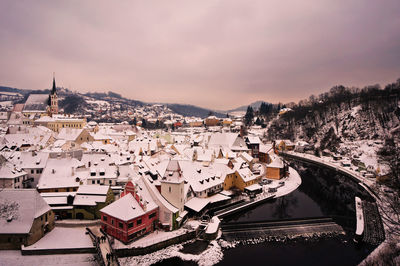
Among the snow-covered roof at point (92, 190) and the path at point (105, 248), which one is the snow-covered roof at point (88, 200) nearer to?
the snow-covered roof at point (92, 190)

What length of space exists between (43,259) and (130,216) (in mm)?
8384

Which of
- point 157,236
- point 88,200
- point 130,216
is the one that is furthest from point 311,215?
point 88,200

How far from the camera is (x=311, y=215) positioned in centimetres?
3606

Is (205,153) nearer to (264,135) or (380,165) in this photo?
(380,165)

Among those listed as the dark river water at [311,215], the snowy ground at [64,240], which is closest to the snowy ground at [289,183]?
the dark river water at [311,215]

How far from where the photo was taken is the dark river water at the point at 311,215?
24.8 metres

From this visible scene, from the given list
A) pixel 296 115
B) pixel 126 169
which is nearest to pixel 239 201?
pixel 126 169

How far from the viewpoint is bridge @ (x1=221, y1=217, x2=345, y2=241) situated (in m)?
29.5

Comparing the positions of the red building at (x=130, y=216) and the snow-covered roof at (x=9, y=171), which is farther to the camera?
the snow-covered roof at (x=9, y=171)

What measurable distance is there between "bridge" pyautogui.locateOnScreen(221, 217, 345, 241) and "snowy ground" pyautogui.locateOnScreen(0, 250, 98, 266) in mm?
15777

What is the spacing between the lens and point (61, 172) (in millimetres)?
34719

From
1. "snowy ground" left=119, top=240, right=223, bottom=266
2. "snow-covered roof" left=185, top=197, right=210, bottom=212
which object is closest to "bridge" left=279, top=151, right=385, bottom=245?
"snowy ground" left=119, top=240, right=223, bottom=266

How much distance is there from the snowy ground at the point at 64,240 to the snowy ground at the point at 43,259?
0.87m

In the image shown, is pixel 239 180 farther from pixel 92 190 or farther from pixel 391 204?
pixel 92 190
